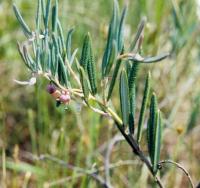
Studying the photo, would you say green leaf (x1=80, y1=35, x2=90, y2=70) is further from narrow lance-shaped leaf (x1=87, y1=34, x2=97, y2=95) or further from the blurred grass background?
the blurred grass background

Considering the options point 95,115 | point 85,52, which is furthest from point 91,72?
point 95,115

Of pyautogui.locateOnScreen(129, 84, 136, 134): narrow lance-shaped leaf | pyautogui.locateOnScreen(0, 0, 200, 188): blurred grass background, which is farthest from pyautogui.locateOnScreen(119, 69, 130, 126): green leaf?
pyautogui.locateOnScreen(0, 0, 200, 188): blurred grass background

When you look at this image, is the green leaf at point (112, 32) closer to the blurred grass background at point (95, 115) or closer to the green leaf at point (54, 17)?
the green leaf at point (54, 17)

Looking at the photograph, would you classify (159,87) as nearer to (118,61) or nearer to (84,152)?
(84,152)

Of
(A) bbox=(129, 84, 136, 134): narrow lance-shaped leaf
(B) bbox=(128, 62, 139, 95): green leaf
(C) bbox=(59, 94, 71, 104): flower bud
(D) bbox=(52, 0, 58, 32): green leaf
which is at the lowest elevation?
(A) bbox=(129, 84, 136, 134): narrow lance-shaped leaf

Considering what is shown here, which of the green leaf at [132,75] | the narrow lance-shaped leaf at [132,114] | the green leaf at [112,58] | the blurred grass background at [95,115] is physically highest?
the green leaf at [112,58]

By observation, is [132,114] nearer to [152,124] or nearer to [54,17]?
[152,124]

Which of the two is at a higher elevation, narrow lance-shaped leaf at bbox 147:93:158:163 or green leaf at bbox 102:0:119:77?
green leaf at bbox 102:0:119:77

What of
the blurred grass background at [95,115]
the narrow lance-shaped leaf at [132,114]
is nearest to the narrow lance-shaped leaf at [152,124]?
the narrow lance-shaped leaf at [132,114]

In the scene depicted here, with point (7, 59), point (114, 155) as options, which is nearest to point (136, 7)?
point (7, 59)
